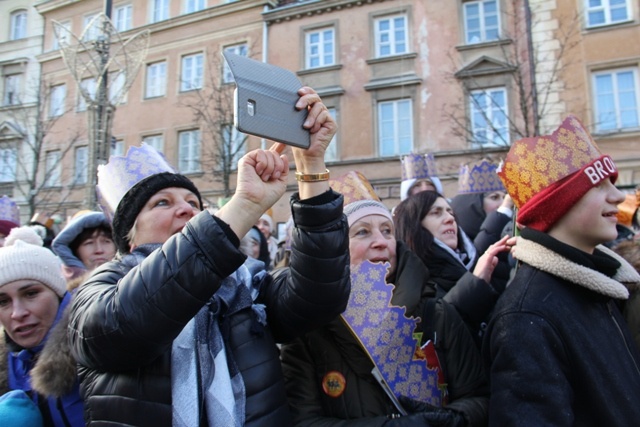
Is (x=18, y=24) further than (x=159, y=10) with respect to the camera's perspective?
Yes

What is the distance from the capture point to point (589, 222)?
1.98 m

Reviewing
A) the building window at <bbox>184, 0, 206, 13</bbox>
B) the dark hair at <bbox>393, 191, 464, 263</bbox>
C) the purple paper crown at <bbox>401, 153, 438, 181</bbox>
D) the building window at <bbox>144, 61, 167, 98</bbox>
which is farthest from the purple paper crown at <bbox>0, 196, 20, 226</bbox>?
the building window at <bbox>184, 0, 206, 13</bbox>

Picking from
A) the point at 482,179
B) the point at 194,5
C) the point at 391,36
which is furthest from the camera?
the point at 194,5

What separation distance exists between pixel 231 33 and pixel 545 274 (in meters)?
18.8

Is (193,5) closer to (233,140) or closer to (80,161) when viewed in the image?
(233,140)

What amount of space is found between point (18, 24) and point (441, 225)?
88.6 feet

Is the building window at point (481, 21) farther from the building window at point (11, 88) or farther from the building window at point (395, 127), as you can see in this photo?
the building window at point (11, 88)

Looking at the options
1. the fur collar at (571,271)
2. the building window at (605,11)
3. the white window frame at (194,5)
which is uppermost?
the white window frame at (194,5)

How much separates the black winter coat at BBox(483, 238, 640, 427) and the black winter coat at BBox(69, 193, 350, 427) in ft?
2.08

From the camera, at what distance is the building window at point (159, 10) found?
20672 mm

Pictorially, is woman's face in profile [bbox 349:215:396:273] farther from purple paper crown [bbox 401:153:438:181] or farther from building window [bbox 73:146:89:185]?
building window [bbox 73:146:89:185]

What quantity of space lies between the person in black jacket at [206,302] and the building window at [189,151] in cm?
1748

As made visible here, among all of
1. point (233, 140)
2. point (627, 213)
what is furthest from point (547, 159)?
point (233, 140)

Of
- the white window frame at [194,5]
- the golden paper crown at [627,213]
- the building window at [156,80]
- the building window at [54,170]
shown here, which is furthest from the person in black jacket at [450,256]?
the building window at [54,170]
